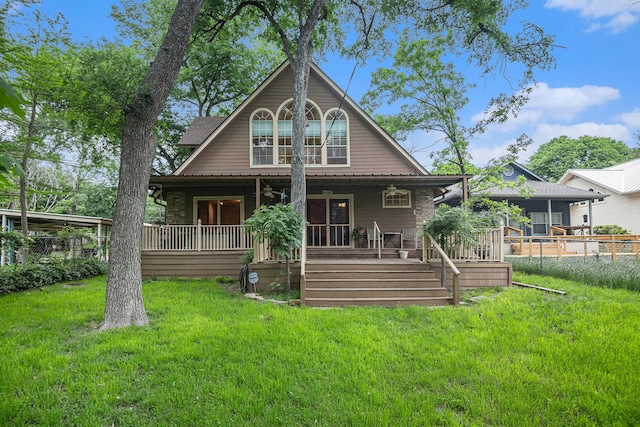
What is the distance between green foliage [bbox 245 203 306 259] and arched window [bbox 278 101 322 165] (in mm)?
4933

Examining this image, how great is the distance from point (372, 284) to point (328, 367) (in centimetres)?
365

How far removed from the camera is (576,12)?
13.5 metres

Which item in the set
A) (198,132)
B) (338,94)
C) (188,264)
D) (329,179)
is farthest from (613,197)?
(188,264)

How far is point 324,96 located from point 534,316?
982 centimetres

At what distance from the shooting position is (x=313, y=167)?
38.5 feet

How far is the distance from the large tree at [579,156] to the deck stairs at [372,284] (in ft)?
129

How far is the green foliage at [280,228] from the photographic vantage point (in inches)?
270

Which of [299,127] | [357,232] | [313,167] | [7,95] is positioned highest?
[299,127]

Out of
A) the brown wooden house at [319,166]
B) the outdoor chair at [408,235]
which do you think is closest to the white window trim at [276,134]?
the brown wooden house at [319,166]

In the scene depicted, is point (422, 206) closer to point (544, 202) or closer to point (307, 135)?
point (307, 135)

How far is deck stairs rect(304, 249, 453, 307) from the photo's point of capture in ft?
20.7

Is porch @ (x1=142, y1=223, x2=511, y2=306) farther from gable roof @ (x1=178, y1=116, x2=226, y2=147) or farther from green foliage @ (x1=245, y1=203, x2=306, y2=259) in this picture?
gable roof @ (x1=178, y1=116, x2=226, y2=147)

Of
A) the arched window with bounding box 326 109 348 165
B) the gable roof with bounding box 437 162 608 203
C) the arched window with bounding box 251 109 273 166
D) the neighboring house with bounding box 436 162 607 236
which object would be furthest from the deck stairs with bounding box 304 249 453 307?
the neighboring house with bounding box 436 162 607 236

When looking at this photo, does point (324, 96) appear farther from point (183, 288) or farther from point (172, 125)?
point (172, 125)
